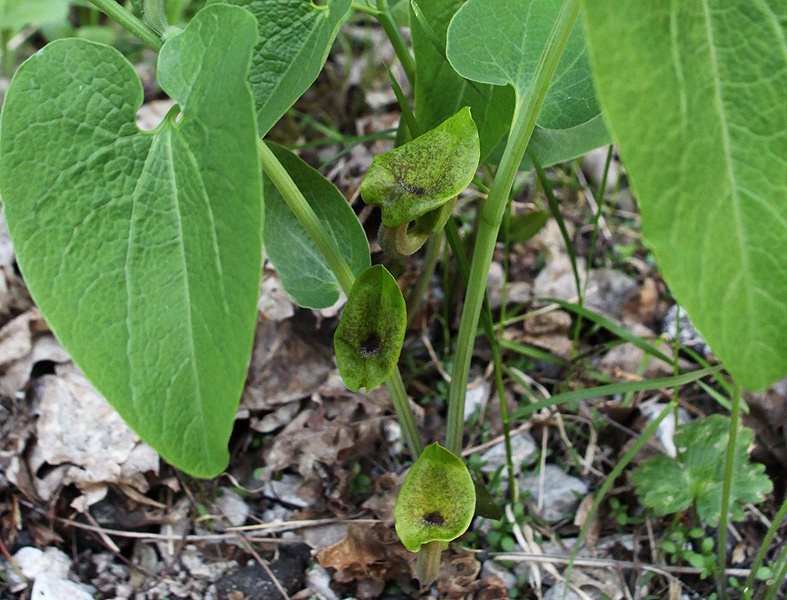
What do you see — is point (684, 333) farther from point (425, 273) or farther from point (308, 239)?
point (308, 239)

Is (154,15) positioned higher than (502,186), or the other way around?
(154,15)

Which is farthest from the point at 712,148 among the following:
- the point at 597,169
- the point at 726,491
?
the point at 597,169

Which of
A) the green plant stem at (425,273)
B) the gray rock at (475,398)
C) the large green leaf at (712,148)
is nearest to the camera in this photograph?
the large green leaf at (712,148)

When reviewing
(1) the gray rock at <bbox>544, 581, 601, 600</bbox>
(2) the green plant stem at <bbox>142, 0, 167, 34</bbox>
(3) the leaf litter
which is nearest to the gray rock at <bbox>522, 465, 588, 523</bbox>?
(3) the leaf litter

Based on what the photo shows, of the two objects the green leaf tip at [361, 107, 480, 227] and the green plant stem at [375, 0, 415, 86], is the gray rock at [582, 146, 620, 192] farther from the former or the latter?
the green leaf tip at [361, 107, 480, 227]

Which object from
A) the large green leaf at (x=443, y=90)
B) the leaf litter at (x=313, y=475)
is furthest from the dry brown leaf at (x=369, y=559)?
the large green leaf at (x=443, y=90)

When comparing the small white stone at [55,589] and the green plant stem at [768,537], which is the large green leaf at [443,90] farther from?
the small white stone at [55,589]
